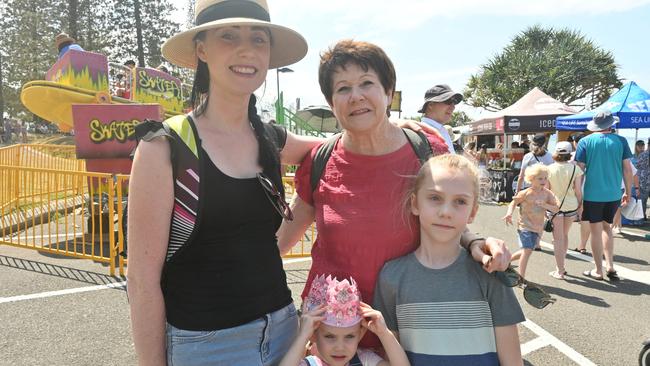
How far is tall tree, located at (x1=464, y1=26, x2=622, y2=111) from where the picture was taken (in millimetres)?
30984

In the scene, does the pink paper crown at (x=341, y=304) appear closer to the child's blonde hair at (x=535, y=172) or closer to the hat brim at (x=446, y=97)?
the hat brim at (x=446, y=97)

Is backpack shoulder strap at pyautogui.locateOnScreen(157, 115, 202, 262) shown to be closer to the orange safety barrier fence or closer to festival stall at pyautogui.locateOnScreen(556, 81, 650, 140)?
the orange safety barrier fence

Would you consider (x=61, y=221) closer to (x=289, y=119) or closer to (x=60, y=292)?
(x=60, y=292)

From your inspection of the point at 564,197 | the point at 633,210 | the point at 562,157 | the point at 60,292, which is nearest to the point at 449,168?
the point at 60,292

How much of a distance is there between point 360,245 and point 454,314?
444mm

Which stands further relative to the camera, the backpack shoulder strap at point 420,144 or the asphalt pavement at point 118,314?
the asphalt pavement at point 118,314

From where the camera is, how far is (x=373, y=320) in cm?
155

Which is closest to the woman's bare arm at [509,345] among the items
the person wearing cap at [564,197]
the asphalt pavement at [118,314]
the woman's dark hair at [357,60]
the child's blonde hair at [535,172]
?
the woman's dark hair at [357,60]

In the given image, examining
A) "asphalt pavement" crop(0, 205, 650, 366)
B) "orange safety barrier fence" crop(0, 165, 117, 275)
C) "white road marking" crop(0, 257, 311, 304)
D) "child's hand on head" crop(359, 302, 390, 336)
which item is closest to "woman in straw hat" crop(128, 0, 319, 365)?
"child's hand on head" crop(359, 302, 390, 336)

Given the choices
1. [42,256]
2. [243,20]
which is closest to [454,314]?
[243,20]

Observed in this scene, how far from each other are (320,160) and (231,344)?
2.96ft

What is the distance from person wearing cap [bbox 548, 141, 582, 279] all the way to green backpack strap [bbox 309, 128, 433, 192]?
4.36m

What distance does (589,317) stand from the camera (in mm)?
4199

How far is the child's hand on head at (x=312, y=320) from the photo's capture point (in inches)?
60.1
